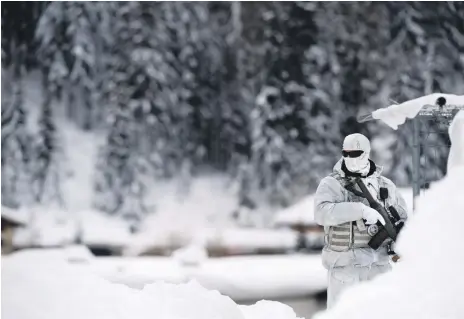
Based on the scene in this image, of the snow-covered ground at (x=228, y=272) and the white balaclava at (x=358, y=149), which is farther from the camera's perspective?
the snow-covered ground at (x=228, y=272)

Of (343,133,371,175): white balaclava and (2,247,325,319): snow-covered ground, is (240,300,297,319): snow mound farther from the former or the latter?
(343,133,371,175): white balaclava

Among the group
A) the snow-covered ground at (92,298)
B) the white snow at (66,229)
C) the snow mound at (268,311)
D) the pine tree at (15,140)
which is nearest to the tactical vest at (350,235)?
the snow-covered ground at (92,298)

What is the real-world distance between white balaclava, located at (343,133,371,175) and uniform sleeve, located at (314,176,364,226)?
133 mm

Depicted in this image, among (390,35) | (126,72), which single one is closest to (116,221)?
(126,72)

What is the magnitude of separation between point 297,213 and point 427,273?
41.5 feet

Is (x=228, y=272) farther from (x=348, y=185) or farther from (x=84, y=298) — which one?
(x=348, y=185)

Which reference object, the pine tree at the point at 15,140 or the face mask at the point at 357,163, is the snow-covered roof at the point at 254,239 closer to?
the pine tree at the point at 15,140

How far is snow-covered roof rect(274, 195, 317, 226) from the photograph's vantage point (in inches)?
596

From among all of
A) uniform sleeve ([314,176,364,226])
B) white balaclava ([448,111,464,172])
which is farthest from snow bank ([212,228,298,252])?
white balaclava ([448,111,464,172])

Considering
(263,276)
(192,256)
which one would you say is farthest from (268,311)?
(192,256)

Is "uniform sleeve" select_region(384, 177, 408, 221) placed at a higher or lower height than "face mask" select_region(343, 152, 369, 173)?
lower

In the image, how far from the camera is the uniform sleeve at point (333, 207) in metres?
3.81

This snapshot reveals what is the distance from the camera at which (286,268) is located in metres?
14.1

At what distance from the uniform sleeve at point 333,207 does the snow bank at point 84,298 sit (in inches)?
47.6
